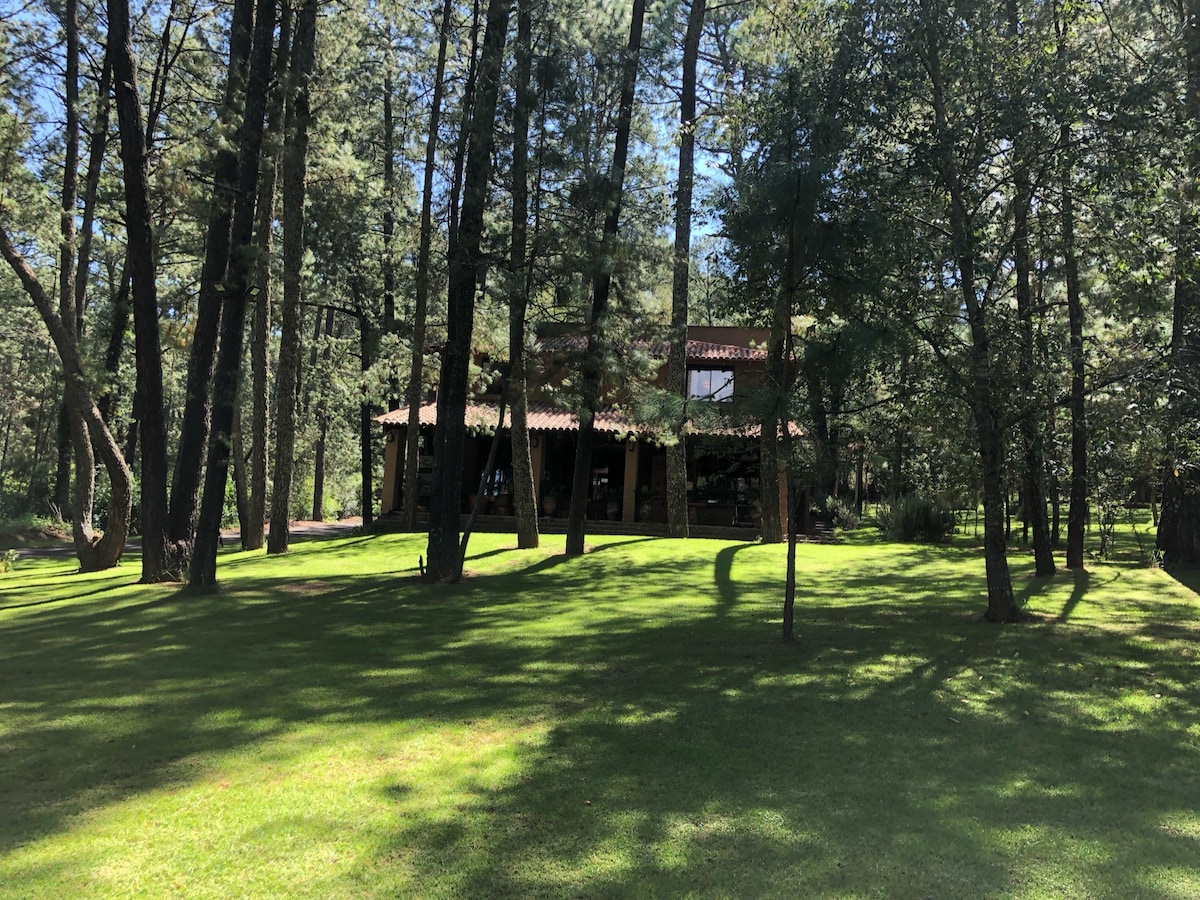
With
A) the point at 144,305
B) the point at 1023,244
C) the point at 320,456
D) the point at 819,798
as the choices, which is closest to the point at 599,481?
the point at 144,305

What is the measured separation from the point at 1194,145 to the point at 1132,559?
10.8 meters

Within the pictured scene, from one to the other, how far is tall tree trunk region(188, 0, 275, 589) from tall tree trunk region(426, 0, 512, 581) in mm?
2848

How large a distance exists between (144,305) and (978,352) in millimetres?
11275

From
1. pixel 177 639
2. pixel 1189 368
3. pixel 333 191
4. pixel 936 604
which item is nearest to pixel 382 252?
pixel 333 191

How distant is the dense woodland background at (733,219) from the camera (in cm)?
744

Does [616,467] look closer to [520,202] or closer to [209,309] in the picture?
[520,202]

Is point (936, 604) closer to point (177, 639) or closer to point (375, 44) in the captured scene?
point (177, 639)

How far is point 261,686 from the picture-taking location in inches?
237

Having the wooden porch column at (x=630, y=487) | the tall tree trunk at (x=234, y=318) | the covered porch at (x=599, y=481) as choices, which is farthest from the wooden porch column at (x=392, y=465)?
the tall tree trunk at (x=234, y=318)

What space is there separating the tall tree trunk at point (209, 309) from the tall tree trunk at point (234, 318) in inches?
8.0

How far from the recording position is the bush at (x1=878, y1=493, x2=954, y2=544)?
19812 mm

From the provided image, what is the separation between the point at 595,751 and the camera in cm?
459

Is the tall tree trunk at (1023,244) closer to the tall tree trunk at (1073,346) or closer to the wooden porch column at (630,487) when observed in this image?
the tall tree trunk at (1073,346)

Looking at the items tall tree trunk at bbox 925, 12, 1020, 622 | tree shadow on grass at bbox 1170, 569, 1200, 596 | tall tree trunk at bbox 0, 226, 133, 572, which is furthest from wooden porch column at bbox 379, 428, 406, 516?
tree shadow on grass at bbox 1170, 569, 1200, 596
